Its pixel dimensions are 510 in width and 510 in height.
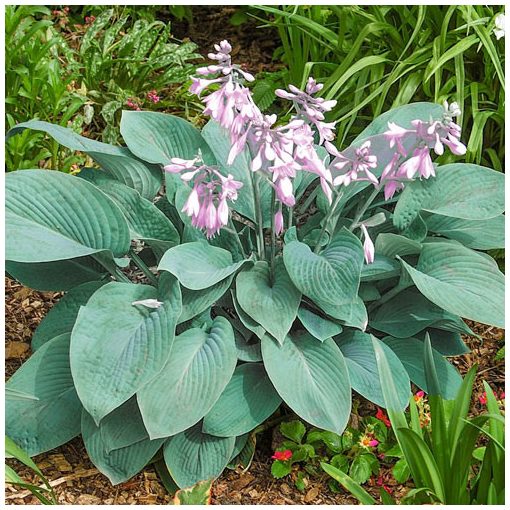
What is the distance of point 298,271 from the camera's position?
7.24 ft

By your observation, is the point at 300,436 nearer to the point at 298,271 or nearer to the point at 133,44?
the point at 298,271

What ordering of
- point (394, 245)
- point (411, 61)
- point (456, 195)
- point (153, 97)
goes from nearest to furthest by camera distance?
1. point (394, 245)
2. point (456, 195)
3. point (411, 61)
4. point (153, 97)

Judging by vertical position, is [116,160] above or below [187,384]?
above

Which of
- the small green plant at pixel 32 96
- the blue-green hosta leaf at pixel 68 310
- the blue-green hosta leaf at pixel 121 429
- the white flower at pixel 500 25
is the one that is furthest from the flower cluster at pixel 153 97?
the blue-green hosta leaf at pixel 121 429

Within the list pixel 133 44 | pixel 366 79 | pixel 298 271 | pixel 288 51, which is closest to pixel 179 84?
pixel 133 44

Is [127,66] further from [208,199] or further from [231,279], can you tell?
[208,199]

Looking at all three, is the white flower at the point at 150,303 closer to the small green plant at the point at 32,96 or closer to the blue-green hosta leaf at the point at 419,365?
the blue-green hosta leaf at the point at 419,365

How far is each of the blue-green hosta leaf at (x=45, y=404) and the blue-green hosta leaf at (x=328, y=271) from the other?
652 millimetres

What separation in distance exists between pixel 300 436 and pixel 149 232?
69 centimetres

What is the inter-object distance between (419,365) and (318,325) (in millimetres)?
356

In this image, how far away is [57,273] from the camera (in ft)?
8.20

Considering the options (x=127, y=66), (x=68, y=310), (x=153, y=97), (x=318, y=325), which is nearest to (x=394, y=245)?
Result: (x=318, y=325)

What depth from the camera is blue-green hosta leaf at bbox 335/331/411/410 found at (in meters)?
2.29

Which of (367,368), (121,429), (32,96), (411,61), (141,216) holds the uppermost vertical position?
(411,61)
